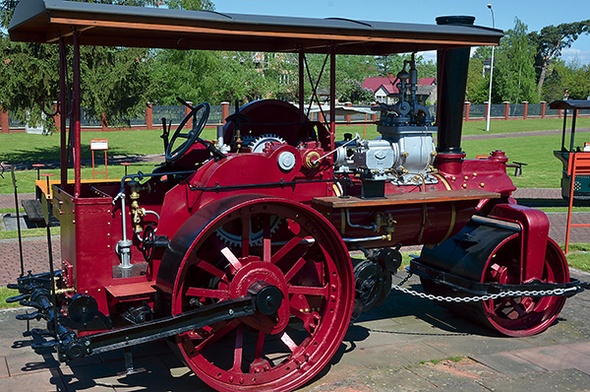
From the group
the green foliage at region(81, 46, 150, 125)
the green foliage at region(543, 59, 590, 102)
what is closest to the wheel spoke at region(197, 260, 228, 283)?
the green foliage at region(81, 46, 150, 125)

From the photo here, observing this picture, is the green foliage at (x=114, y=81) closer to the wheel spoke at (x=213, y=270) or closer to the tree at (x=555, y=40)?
the wheel spoke at (x=213, y=270)

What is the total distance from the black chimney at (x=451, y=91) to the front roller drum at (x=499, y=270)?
84 centimetres

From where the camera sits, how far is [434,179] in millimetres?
5957

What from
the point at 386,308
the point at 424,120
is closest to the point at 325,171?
the point at 424,120

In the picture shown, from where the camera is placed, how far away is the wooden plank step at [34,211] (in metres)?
11.5

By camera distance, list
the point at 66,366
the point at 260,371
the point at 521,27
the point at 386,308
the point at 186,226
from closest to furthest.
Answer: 1. the point at 186,226
2. the point at 260,371
3. the point at 66,366
4. the point at 386,308
5. the point at 521,27

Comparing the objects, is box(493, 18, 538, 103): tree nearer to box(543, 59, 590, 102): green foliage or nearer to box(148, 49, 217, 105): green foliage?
box(543, 59, 590, 102): green foliage

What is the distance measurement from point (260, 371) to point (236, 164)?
1.46 meters

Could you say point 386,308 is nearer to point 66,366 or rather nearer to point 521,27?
point 66,366

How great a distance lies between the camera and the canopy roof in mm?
4238

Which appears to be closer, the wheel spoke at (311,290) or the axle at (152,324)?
the axle at (152,324)

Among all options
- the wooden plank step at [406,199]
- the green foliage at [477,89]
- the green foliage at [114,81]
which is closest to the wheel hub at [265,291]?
the wooden plank step at [406,199]

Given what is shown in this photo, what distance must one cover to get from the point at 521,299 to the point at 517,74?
53.7 m

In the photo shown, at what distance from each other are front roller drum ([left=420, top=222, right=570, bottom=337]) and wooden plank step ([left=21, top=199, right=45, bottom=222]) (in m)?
7.41
